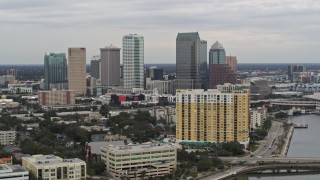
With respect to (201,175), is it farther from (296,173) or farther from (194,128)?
(194,128)

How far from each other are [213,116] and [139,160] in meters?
5.66

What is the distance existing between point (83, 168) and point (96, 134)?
24.8ft

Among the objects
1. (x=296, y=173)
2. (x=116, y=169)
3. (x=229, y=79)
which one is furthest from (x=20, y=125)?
(x=229, y=79)

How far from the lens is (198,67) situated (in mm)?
39562

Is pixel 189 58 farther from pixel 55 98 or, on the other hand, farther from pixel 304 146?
pixel 304 146

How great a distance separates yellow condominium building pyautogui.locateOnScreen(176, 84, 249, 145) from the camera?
811 inches

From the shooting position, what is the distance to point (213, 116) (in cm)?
2073

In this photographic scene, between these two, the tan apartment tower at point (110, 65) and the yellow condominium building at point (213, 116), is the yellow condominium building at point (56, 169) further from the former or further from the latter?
the tan apartment tower at point (110, 65)

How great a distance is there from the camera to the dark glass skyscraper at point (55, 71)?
45.2 meters

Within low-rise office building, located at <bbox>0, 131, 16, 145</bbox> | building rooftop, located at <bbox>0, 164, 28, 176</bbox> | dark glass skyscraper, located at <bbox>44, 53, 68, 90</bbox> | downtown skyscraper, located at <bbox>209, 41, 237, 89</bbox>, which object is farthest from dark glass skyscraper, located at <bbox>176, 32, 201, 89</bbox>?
building rooftop, located at <bbox>0, 164, 28, 176</bbox>

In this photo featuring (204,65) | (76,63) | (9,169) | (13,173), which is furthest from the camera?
(76,63)

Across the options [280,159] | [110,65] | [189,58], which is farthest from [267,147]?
[110,65]

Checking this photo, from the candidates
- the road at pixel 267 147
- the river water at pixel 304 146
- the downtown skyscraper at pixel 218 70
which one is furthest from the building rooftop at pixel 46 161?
the downtown skyscraper at pixel 218 70

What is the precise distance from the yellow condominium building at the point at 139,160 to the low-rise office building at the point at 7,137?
7064 mm
